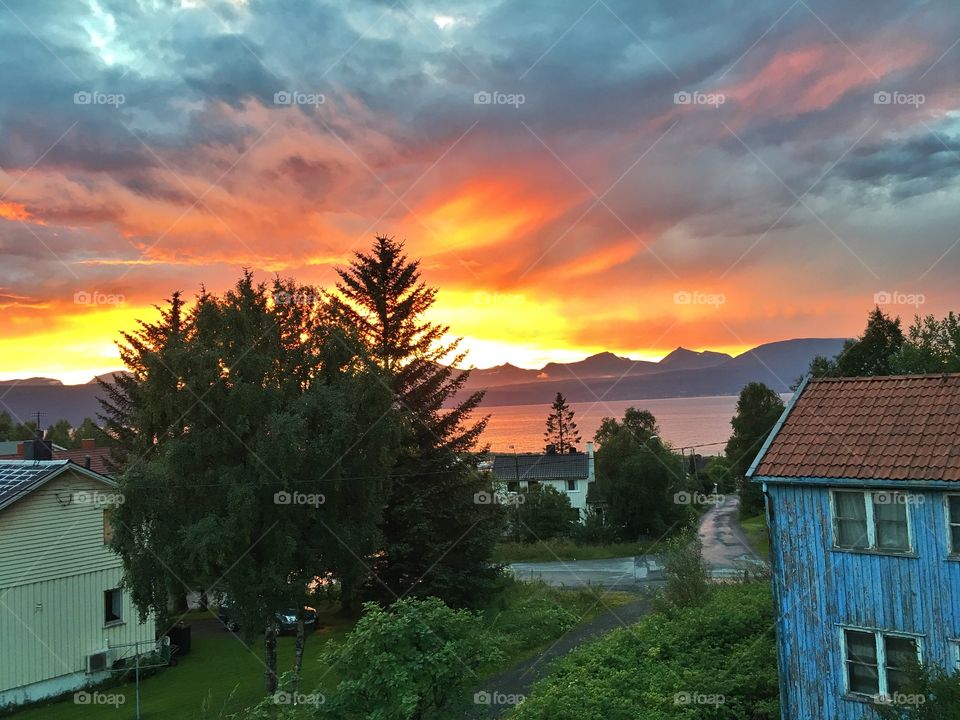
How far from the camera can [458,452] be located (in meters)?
28.2

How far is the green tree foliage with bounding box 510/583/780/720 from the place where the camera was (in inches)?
547

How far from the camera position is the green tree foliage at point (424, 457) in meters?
26.5

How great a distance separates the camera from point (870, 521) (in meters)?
14.0

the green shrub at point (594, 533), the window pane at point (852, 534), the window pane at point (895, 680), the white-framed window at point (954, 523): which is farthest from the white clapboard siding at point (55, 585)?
the green shrub at point (594, 533)

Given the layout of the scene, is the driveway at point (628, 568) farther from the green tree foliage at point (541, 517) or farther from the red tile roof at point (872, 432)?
the red tile roof at point (872, 432)

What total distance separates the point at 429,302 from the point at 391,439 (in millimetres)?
12079

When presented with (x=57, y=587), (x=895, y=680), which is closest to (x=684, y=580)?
(x=895, y=680)

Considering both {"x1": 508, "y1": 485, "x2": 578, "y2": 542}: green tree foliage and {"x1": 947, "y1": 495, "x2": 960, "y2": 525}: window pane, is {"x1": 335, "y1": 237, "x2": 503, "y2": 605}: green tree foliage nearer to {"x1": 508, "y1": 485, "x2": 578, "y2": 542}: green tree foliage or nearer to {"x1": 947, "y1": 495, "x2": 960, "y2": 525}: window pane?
{"x1": 947, "y1": 495, "x2": 960, "y2": 525}: window pane

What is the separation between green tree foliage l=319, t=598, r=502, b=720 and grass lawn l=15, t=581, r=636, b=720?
547 centimetres

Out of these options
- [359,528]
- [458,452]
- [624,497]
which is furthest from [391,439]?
[624,497]

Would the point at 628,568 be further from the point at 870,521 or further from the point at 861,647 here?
the point at 870,521

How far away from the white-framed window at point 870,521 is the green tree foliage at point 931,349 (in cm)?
2877

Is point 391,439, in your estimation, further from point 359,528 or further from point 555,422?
point 555,422

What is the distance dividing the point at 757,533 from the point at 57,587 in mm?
47823
